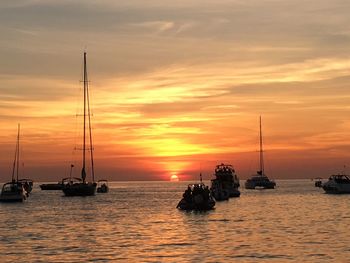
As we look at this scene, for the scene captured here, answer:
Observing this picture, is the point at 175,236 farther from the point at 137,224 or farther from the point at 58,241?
the point at 137,224

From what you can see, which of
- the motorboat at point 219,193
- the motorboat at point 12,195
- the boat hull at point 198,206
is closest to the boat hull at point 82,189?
the motorboat at point 12,195

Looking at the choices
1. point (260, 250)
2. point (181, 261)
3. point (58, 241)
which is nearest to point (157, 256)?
point (181, 261)

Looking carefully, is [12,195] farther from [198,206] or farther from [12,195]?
[198,206]

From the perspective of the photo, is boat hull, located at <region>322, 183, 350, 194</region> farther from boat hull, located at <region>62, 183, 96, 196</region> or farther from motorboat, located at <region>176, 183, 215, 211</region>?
motorboat, located at <region>176, 183, 215, 211</region>

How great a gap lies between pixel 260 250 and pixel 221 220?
34.5 m

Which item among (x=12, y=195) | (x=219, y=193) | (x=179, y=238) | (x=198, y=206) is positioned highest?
(x=219, y=193)

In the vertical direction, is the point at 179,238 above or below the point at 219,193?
below

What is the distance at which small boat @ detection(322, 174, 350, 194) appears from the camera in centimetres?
18148

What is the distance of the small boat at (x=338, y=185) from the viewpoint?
181 metres

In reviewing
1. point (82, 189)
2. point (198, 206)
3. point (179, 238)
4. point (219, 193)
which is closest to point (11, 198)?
point (82, 189)

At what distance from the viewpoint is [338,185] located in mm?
184125

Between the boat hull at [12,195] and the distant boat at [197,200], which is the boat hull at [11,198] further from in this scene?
the distant boat at [197,200]

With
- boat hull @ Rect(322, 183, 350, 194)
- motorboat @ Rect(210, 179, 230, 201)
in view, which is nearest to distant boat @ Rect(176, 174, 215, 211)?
motorboat @ Rect(210, 179, 230, 201)

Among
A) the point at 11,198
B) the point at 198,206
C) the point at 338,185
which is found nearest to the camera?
the point at 198,206
